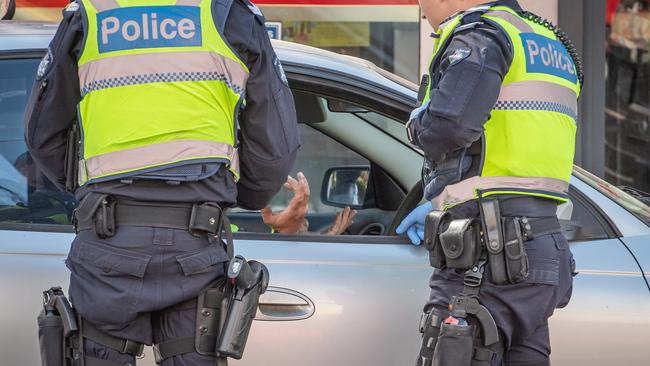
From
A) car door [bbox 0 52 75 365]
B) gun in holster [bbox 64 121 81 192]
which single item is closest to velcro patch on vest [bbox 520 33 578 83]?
gun in holster [bbox 64 121 81 192]

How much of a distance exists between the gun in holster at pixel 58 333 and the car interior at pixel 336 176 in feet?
1.94

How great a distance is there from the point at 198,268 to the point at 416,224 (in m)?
0.88

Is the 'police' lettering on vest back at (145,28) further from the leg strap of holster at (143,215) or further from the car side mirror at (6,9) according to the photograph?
the car side mirror at (6,9)

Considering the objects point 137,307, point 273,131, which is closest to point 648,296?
point 273,131

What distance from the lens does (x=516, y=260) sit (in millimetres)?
2678

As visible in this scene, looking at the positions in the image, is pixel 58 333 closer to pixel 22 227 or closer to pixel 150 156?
pixel 150 156

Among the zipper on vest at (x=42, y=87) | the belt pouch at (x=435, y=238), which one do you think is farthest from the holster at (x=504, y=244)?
the zipper on vest at (x=42, y=87)

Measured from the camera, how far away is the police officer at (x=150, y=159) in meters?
2.49

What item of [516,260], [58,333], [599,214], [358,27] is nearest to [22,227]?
[58,333]

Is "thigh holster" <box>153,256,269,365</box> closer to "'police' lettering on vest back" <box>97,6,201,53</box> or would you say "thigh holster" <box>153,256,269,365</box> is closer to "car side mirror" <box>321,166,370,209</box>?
"'police' lettering on vest back" <box>97,6,201,53</box>

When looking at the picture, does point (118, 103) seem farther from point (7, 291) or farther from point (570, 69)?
point (570, 69)

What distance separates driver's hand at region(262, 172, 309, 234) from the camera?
3318 mm

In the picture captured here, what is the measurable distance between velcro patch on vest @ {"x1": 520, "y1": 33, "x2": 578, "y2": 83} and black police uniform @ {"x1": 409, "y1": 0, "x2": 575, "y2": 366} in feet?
0.23

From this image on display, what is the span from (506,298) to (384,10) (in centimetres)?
456
